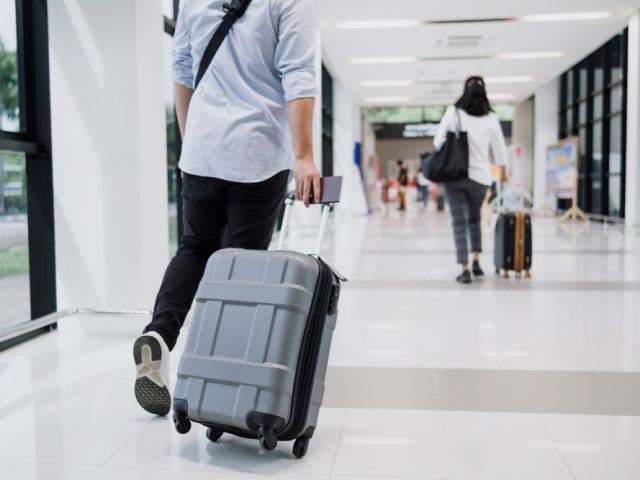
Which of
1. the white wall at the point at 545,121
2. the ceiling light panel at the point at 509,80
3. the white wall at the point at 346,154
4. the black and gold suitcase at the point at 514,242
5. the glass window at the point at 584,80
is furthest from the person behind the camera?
the white wall at the point at 545,121

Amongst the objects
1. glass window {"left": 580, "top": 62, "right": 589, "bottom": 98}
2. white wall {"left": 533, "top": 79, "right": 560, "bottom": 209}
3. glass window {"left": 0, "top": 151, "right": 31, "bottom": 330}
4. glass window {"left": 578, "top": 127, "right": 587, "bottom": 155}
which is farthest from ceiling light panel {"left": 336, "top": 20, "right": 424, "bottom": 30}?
glass window {"left": 0, "top": 151, "right": 31, "bottom": 330}

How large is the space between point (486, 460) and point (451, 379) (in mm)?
859

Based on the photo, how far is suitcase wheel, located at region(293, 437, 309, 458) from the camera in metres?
1.86

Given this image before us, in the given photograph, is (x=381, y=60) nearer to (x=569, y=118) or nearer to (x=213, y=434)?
(x=569, y=118)

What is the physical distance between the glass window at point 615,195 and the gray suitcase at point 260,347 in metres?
13.0

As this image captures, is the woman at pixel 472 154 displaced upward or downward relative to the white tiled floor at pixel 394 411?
upward

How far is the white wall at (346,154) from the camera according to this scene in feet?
58.6

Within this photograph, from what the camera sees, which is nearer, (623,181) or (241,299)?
(241,299)

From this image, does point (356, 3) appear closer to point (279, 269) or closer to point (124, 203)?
point (124, 203)

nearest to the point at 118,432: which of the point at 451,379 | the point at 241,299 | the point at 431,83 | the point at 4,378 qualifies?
the point at 241,299

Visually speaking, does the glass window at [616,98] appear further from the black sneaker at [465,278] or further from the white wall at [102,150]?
the white wall at [102,150]

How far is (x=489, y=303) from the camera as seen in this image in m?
4.55

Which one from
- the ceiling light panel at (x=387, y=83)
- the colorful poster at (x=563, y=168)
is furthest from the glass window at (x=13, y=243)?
the ceiling light panel at (x=387, y=83)

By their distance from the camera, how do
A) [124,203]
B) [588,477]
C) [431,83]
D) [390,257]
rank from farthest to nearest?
[431,83], [390,257], [124,203], [588,477]
